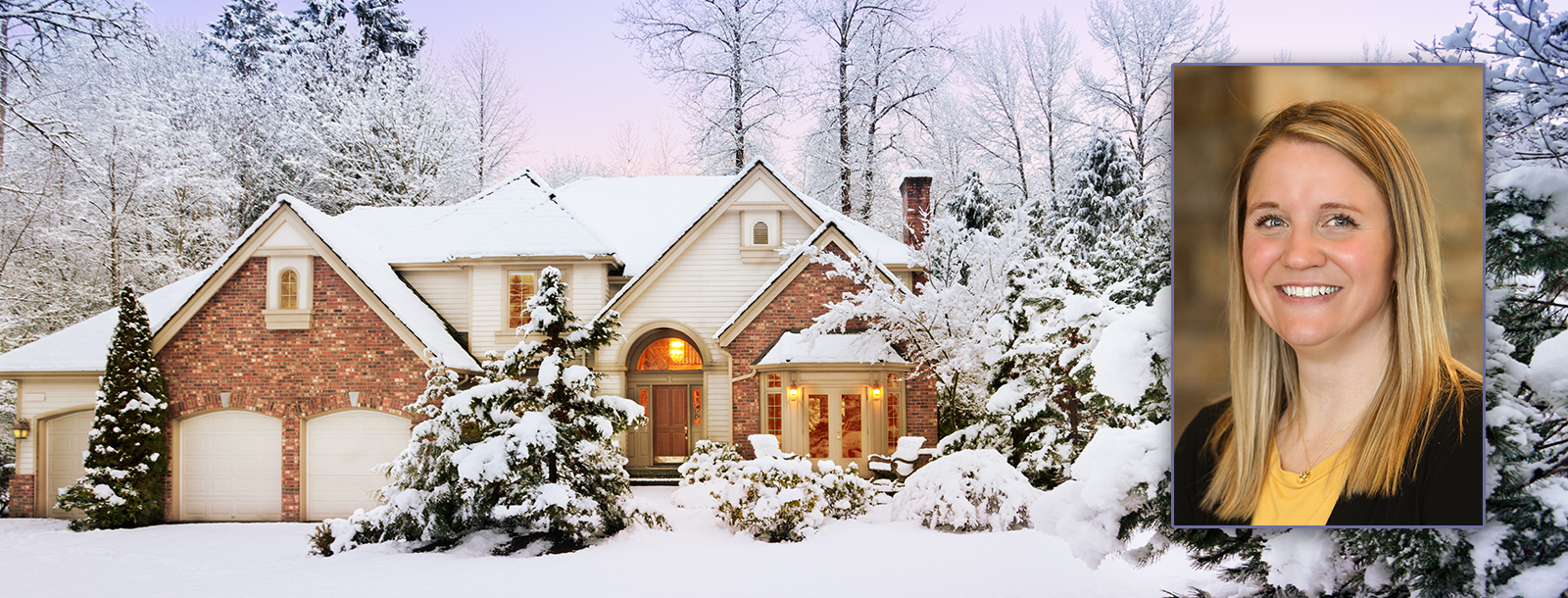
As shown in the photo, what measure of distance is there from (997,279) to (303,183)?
21786mm

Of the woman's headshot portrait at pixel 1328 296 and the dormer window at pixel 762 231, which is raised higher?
the dormer window at pixel 762 231

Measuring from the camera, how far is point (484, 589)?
711 centimetres

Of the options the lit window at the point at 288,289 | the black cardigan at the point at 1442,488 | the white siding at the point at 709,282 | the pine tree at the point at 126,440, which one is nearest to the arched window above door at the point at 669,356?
the white siding at the point at 709,282

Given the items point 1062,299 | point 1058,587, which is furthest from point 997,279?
point 1058,587

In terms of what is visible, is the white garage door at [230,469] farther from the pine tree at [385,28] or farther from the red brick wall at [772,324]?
the pine tree at [385,28]

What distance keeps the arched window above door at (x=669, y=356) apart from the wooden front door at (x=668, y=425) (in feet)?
1.77

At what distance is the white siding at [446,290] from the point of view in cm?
1527

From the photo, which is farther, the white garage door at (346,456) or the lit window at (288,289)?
the lit window at (288,289)

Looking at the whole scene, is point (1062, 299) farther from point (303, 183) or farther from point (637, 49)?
point (303, 183)

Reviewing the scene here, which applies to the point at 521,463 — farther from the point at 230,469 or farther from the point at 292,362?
the point at 230,469

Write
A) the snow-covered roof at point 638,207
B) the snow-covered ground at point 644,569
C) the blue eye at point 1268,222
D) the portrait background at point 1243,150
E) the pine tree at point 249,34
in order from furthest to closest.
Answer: the pine tree at point 249,34
the snow-covered roof at point 638,207
the snow-covered ground at point 644,569
the blue eye at point 1268,222
the portrait background at point 1243,150

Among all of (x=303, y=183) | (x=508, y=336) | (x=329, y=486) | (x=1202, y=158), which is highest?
(x=303, y=183)

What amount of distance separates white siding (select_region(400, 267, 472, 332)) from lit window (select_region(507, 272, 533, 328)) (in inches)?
38.9

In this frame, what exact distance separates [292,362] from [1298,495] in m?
13.7
